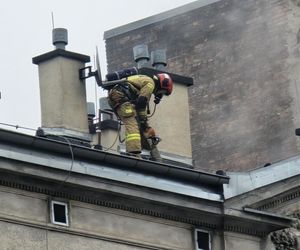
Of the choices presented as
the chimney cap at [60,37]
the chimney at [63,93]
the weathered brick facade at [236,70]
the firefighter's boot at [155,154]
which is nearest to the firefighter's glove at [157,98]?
the firefighter's boot at [155,154]

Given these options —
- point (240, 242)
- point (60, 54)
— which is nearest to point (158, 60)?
point (60, 54)

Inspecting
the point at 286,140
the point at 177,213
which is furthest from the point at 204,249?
the point at 286,140

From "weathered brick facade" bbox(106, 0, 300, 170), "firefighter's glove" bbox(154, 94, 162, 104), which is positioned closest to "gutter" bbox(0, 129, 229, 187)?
"firefighter's glove" bbox(154, 94, 162, 104)

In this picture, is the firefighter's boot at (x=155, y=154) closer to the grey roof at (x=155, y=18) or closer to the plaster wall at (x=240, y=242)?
the plaster wall at (x=240, y=242)

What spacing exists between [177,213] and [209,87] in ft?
59.6

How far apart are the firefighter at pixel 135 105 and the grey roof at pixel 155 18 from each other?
1636cm

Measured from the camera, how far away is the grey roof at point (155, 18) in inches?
1908

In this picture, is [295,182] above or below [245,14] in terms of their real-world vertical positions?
below

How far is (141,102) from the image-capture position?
31.7 m

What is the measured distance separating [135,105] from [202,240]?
2.47 m

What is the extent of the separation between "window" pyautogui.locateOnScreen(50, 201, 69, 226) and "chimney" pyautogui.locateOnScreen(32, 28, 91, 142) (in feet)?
7.46

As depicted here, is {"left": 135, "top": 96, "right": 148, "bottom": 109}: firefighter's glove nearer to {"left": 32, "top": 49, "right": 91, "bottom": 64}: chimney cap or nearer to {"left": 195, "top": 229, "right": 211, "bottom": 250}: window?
{"left": 32, "top": 49, "right": 91, "bottom": 64}: chimney cap

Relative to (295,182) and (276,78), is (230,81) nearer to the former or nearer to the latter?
(276,78)

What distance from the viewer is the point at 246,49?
1895 inches
